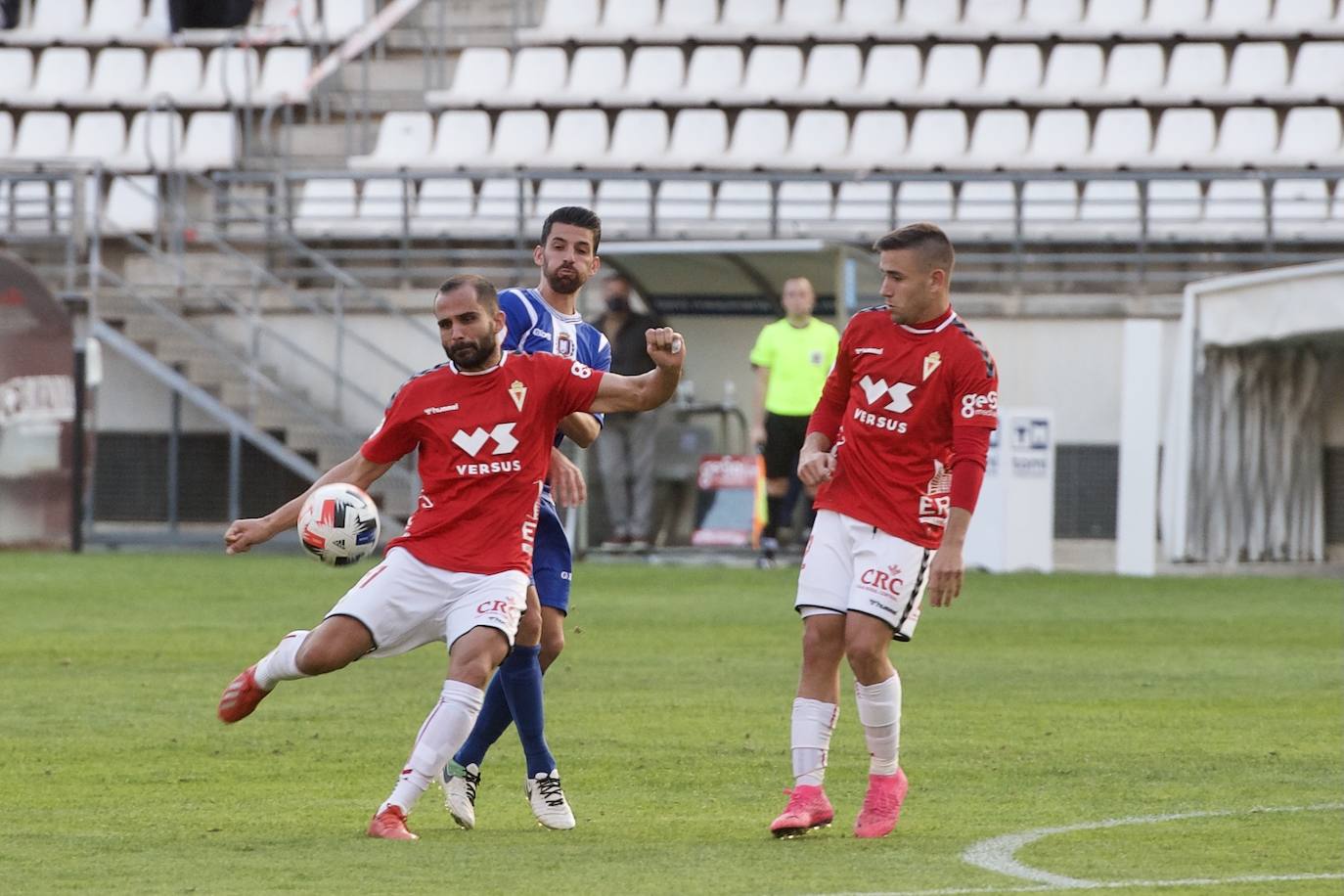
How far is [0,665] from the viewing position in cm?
1225

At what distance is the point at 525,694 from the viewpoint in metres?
7.57

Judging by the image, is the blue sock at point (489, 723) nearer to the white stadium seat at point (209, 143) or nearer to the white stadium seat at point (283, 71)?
the white stadium seat at point (209, 143)

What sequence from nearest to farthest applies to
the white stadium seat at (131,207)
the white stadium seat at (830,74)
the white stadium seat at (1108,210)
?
the white stadium seat at (1108,210) → the white stadium seat at (131,207) → the white stadium seat at (830,74)

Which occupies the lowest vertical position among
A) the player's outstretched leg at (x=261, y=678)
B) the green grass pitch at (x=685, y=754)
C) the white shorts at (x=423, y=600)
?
the green grass pitch at (x=685, y=754)

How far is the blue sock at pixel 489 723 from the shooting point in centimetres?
776

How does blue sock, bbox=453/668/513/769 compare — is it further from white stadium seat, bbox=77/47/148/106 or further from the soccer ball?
white stadium seat, bbox=77/47/148/106

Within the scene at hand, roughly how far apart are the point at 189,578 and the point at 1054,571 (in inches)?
306

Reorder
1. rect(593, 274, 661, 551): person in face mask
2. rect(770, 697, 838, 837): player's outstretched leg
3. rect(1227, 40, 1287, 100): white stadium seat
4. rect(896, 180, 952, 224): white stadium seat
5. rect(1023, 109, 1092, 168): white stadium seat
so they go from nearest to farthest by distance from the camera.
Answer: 1. rect(770, 697, 838, 837): player's outstretched leg
2. rect(593, 274, 661, 551): person in face mask
3. rect(896, 180, 952, 224): white stadium seat
4. rect(1023, 109, 1092, 168): white stadium seat
5. rect(1227, 40, 1287, 100): white stadium seat

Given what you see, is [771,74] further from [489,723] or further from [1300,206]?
[489,723]

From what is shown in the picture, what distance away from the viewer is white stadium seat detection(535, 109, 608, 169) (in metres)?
26.2

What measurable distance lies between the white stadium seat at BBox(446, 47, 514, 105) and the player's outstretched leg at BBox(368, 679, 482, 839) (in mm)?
20823

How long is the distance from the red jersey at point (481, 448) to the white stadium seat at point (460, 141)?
764 inches

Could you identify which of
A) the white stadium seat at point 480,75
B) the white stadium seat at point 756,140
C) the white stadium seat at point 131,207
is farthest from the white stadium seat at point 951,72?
the white stadium seat at point 131,207

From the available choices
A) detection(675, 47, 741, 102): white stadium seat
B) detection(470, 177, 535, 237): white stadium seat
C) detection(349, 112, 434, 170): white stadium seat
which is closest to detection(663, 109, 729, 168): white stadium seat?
detection(675, 47, 741, 102): white stadium seat
